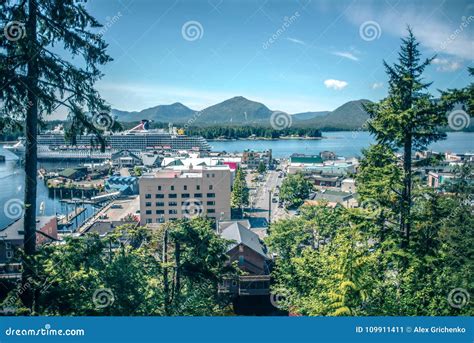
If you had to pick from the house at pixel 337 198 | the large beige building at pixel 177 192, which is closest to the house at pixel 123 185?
the large beige building at pixel 177 192

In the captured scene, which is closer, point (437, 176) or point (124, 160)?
point (437, 176)

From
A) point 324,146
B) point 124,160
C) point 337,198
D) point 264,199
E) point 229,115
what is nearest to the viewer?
point 337,198

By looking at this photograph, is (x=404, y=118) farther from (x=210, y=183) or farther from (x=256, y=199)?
(x=256, y=199)

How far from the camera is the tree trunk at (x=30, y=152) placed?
2.10 meters

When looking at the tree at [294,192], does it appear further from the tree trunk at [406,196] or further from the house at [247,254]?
the tree trunk at [406,196]

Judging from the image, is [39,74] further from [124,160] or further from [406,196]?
[124,160]

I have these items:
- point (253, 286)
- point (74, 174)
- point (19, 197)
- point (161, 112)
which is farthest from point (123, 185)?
point (161, 112)

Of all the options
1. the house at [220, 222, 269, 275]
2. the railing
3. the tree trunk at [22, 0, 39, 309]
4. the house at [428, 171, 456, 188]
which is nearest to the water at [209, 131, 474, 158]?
the house at [428, 171, 456, 188]

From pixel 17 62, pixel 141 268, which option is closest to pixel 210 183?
pixel 141 268

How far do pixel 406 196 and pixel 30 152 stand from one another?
2871 mm

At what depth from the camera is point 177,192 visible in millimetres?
8312

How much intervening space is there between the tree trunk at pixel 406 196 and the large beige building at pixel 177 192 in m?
5.38

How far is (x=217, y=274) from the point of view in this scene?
3.82 m

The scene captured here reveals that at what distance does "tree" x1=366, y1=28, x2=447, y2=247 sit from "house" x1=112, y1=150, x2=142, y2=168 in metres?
27.5
